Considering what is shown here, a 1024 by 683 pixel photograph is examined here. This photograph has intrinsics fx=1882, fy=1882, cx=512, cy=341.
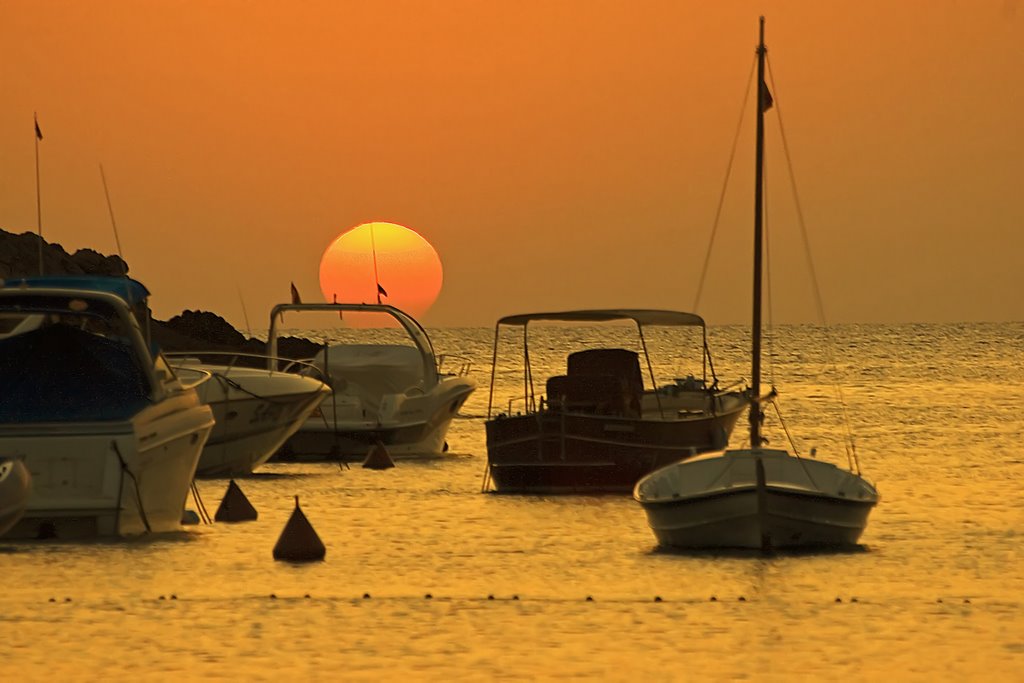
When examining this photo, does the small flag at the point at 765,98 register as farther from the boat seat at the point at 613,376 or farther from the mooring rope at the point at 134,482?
the mooring rope at the point at 134,482

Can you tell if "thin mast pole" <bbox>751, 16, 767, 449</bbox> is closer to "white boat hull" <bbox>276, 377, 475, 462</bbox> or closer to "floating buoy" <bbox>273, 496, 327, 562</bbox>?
"floating buoy" <bbox>273, 496, 327, 562</bbox>

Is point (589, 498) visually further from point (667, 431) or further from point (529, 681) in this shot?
point (529, 681)

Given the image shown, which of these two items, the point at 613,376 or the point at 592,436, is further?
the point at 613,376

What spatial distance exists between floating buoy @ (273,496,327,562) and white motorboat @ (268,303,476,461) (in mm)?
16972

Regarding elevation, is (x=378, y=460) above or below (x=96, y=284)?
below

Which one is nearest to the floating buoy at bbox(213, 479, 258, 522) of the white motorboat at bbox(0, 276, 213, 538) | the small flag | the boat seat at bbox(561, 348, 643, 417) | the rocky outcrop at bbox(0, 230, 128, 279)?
the white motorboat at bbox(0, 276, 213, 538)

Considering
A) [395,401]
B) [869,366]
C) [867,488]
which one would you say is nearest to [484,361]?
[869,366]

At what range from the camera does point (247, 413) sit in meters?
33.6

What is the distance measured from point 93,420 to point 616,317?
14.9 metres

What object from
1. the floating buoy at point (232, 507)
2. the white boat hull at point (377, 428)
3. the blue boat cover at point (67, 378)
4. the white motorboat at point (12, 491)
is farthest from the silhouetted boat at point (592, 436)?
the white motorboat at point (12, 491)

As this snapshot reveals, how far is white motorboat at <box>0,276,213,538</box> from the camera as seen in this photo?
20.7m

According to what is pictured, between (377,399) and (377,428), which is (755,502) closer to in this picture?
(377,428)

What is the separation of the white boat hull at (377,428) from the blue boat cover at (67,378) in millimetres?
18185

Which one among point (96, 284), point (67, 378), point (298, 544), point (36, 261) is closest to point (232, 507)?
point (96, 284)
